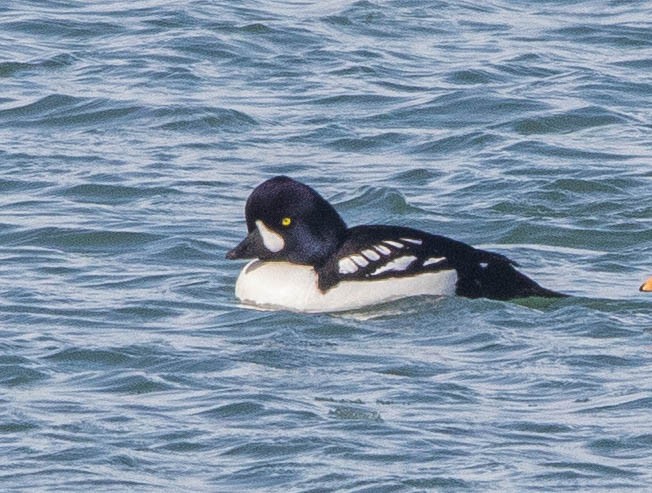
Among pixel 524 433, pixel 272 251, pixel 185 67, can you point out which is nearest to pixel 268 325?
pixel 272 251

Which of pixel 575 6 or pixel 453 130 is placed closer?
pixel 453 130

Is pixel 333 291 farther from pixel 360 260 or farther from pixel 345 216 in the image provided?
pixel 345 216

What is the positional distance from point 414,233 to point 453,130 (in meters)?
4.71

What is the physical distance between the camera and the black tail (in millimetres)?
12141

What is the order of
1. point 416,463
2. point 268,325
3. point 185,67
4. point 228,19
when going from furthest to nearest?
point 228,19
point 185,67
point 268,325
point 416,463

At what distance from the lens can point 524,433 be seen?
9.20 meters

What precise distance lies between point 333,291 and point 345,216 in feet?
8.38

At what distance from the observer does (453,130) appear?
672 inches

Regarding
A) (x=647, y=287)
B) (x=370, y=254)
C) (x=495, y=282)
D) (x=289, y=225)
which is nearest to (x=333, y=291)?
(x=370, y=254)

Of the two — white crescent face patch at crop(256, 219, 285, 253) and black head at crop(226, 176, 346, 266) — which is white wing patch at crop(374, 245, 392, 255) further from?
white crescent face patch at crop(256, 219, 285, 253)

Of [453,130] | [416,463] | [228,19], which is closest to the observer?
[416,463]

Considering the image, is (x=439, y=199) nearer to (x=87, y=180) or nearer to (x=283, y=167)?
(x=283, y=167)

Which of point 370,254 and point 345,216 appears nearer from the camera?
point 370,254

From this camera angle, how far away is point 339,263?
40.8 feet
